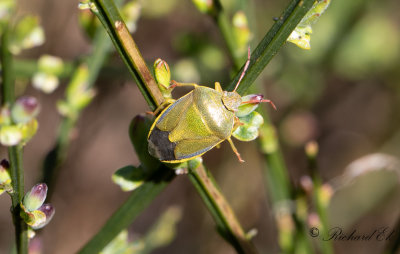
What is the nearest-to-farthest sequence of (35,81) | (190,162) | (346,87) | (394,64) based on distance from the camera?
(190,162) < (35,81) < (394,64) < (346,87)

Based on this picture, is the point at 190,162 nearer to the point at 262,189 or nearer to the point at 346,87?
the point at 262,189

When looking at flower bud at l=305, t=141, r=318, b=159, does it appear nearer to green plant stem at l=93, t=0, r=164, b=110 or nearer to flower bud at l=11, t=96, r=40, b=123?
green plant stem at l=93, t=0, r=164, b=110

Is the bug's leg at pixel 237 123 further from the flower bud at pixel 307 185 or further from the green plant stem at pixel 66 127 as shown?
the green plant stem at pixel 66 127

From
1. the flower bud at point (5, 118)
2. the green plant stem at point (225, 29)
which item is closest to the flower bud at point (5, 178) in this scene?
the flower bud at point (5, 118)

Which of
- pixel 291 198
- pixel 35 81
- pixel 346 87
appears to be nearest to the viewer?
pixel 35 81

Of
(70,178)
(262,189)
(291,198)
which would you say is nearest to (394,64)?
(262,189)

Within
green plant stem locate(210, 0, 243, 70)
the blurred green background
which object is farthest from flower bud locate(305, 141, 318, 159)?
the blurred green background
